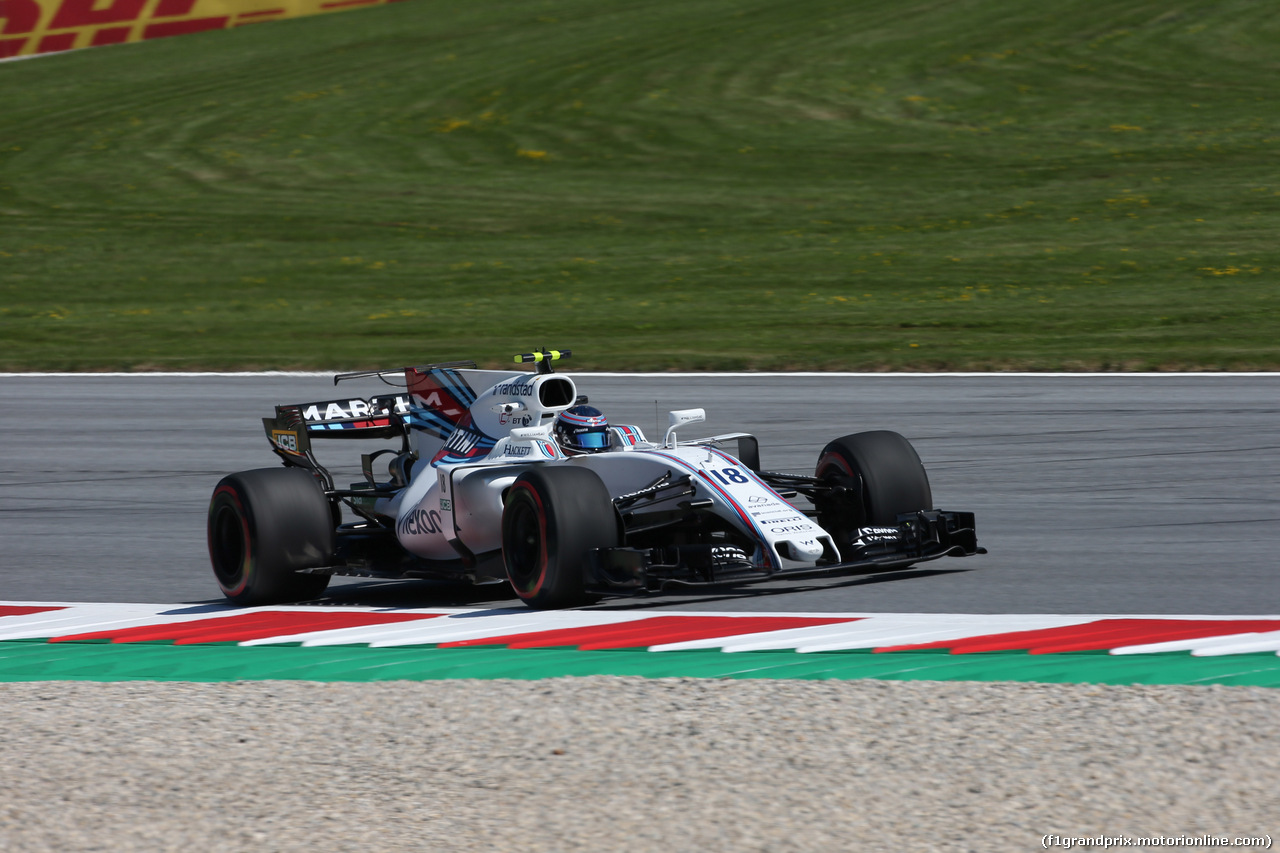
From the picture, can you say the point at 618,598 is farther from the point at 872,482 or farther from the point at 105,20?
the point at 105,20

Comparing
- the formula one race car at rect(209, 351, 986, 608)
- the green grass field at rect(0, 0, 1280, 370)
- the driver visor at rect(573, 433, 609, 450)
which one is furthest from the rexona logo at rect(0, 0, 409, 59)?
the driver visor at rect(573, 433, 609, 450)

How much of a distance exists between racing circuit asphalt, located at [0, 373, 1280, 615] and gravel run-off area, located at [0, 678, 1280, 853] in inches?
80.3

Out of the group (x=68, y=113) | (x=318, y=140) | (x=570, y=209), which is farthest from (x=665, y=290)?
(x=68, y=113)

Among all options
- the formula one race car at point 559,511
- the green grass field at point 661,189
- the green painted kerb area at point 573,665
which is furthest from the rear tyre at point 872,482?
the green grass field at point 661,189

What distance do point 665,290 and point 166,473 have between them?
1071cm

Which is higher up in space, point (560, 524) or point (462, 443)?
point (462, 443)

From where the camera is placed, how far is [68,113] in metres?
38.2

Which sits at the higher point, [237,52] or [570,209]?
[237,52]

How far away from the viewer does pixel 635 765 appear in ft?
16.7

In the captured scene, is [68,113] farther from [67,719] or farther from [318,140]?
[67,719]

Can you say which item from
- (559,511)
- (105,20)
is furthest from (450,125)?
(559,511)

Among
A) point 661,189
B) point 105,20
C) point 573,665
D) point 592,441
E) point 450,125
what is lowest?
point 573,665

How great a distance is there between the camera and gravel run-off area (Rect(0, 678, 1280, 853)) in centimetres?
449

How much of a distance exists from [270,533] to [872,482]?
113 inches
